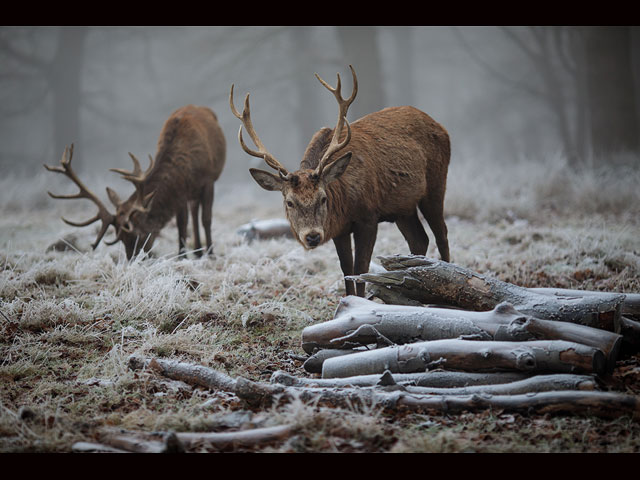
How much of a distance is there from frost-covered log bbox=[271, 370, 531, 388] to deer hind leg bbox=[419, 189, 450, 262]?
2.77m

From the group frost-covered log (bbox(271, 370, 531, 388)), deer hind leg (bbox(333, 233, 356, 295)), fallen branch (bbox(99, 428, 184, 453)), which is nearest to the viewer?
fallen branch (bbox(99, 428, 184, 453))

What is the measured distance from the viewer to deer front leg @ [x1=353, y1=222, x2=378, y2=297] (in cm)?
530

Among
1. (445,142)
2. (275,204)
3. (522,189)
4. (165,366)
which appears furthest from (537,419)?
(275,204)

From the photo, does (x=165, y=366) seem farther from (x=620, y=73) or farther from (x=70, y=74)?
(x=70, y=74)

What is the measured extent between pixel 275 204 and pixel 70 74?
35.5 feet

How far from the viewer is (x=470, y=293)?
4.01 meters

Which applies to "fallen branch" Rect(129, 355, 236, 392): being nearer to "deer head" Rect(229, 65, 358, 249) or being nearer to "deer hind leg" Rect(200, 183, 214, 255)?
"deer head" Rect(229, 65, 358, 249)

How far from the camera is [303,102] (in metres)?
20.7

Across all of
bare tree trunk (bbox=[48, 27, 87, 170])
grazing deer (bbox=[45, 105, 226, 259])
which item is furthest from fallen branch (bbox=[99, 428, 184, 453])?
bare tree trunk (bbox=[48, 27, 87, 170])

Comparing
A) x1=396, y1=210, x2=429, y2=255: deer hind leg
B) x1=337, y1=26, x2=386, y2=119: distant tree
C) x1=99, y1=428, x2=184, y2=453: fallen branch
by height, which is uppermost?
x1=337, y1=26, x2=386, y2=119: distant tree

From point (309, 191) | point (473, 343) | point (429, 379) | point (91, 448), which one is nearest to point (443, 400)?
point (429, 379)

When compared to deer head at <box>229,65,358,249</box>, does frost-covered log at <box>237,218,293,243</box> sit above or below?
below

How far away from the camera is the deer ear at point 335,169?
16.0ft
